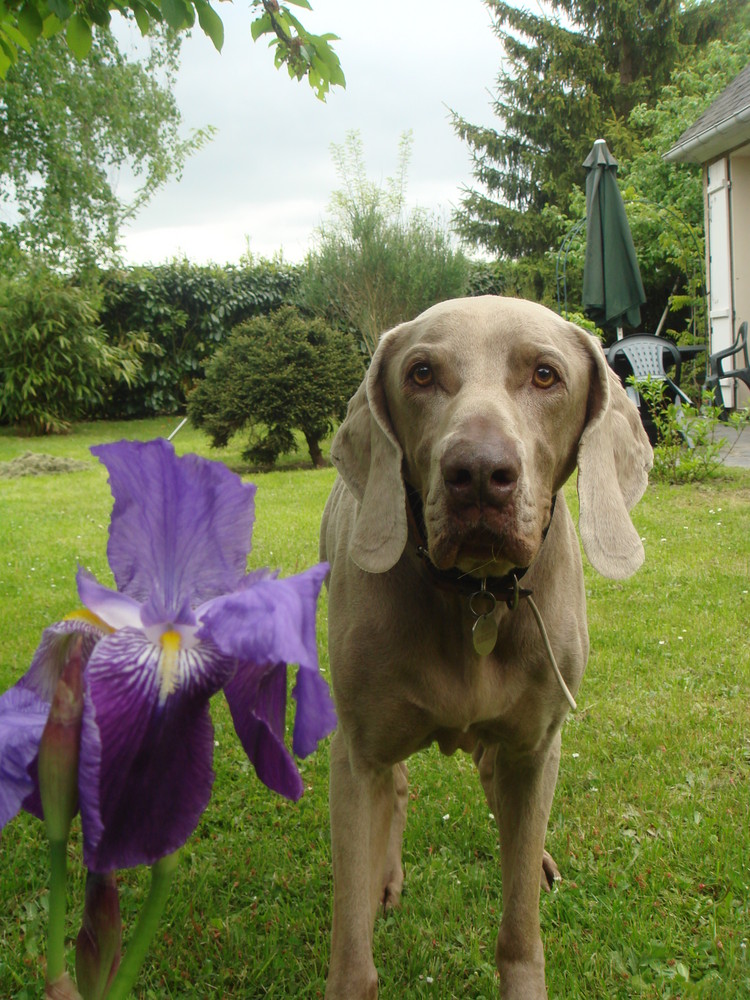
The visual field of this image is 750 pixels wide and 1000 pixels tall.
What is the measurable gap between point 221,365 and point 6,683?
8.17 metres

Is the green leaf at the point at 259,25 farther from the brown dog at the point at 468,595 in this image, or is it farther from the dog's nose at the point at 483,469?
the dog's nose at the point at 483,469

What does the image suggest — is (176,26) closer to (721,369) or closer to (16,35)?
(16,35)

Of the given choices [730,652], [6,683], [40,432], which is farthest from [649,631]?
[40,432]

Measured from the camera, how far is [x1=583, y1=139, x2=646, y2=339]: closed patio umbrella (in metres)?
10.0

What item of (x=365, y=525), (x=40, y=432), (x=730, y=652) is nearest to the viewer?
(x=365, y=525)

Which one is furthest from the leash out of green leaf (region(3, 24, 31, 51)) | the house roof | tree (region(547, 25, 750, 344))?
tree (region(547, 25, 750, 344))

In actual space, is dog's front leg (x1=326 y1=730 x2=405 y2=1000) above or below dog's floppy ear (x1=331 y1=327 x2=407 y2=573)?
below

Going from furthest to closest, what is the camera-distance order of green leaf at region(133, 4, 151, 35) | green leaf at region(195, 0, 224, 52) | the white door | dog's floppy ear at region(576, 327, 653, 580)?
the white door < green leaf at region(133, 4, 151, 35) < green leaf at region(195, 0, 224, 52) < dog's floppy ear at region(576, 327, 653, 580)

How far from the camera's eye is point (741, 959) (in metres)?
2.29

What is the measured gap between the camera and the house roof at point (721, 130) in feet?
36.2

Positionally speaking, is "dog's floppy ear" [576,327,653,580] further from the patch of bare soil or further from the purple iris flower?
the patch of bare soil

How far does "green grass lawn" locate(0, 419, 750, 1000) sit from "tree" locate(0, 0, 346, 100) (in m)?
2.58

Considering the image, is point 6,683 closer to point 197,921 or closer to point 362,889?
point 197,921

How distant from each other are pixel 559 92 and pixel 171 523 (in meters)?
25.1
